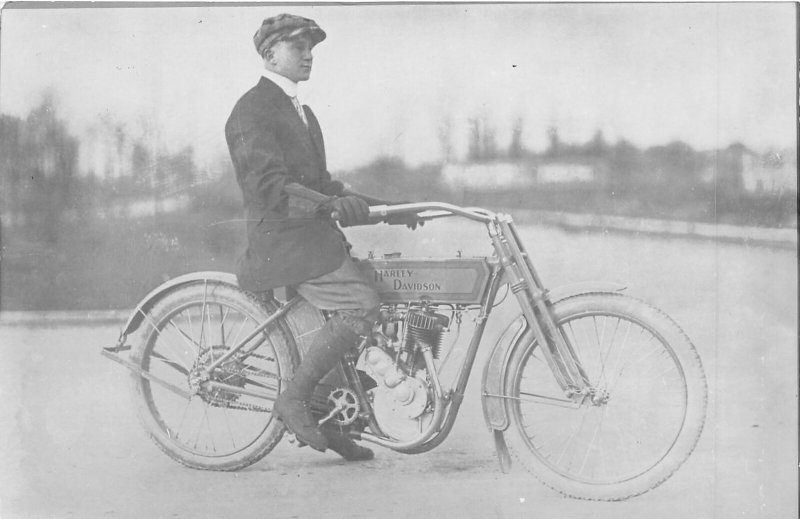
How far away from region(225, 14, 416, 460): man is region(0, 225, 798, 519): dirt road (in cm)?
36

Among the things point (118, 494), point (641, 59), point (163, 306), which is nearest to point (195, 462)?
point (118, 494)

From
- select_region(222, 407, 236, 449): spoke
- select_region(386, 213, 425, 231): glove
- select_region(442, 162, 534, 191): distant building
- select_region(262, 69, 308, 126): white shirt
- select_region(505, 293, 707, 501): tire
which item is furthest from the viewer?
select_region(442, 162, 534, 191): distant building

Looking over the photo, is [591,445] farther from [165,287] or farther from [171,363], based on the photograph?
[165,287]

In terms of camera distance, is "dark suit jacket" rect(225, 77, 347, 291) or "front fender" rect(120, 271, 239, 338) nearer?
"dark suit jacket" rect(225, 77, 347, 291)

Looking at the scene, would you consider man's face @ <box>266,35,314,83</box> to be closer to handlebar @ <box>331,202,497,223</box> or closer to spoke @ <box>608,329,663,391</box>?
handlebar @ <box>331,202,497,223</box>

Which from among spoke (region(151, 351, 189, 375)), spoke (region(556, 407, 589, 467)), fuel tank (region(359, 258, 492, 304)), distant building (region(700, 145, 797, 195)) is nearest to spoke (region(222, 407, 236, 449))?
spoke (region(151, 351, 189, 375))

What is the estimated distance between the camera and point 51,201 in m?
4.55

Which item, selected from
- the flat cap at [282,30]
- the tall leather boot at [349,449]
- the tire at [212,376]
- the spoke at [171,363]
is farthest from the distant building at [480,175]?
the spoke at [171,363]

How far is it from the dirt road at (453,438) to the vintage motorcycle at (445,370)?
0.21 metres

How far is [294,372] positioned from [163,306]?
76 centimetres

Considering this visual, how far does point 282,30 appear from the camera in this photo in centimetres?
420

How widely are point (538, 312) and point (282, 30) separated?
190 cm

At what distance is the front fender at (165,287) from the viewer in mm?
4152

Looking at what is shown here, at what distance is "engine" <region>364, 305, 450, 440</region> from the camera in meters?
3.86
